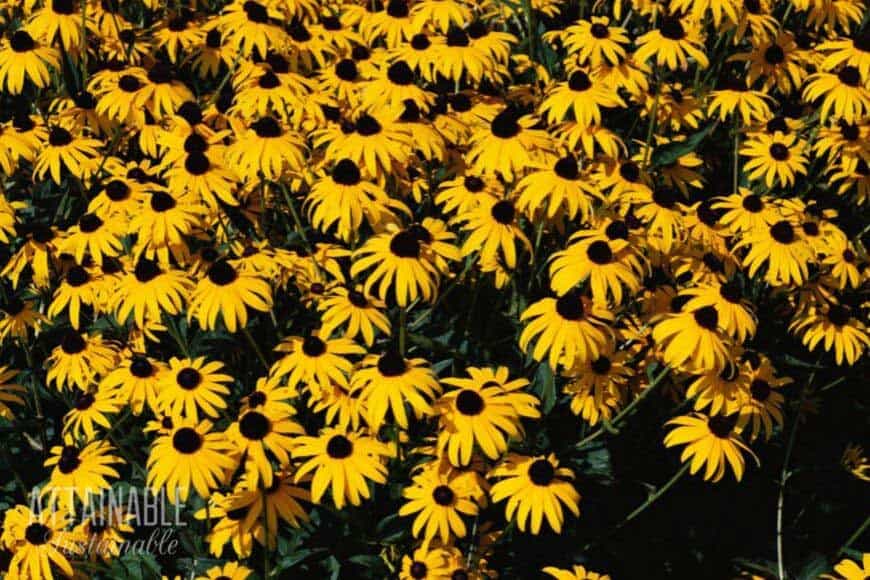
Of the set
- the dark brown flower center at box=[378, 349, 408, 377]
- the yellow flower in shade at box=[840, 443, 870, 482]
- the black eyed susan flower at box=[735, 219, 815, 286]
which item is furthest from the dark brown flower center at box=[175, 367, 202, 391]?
the yellow flower in shade at box=[840, 443, 870, 482]

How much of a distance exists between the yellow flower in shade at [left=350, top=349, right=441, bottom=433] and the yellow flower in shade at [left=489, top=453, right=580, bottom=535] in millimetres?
394

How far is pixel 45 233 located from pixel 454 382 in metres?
2.16

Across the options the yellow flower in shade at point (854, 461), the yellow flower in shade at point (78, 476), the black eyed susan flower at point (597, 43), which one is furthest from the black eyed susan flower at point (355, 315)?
the yellow flower in shade at point (854, 461)

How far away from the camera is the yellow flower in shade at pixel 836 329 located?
4.56 m

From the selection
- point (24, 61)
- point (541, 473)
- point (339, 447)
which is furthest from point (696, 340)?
point (24, 61)

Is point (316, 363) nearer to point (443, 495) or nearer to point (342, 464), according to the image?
point (342, 464)

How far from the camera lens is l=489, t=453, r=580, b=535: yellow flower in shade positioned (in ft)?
11.5

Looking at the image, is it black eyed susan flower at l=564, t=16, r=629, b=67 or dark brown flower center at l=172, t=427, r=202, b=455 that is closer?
dark brown flower center at l=172, t=427, r=202, b=455

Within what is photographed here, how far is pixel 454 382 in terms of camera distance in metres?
3.67

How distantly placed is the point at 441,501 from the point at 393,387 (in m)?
0.46

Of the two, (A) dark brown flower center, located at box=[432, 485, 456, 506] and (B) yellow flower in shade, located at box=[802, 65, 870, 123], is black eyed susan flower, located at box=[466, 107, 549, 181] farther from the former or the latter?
(B) yellow flower in shade, located at box=[802, 65, 870, 123]

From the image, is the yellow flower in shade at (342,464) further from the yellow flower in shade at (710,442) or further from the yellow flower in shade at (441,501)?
the yellow flower in shade at (710,442)

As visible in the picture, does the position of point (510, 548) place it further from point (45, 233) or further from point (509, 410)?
A: point (45, 233)

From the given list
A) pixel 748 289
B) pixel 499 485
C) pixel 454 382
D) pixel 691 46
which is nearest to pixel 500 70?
pixel 691 46
